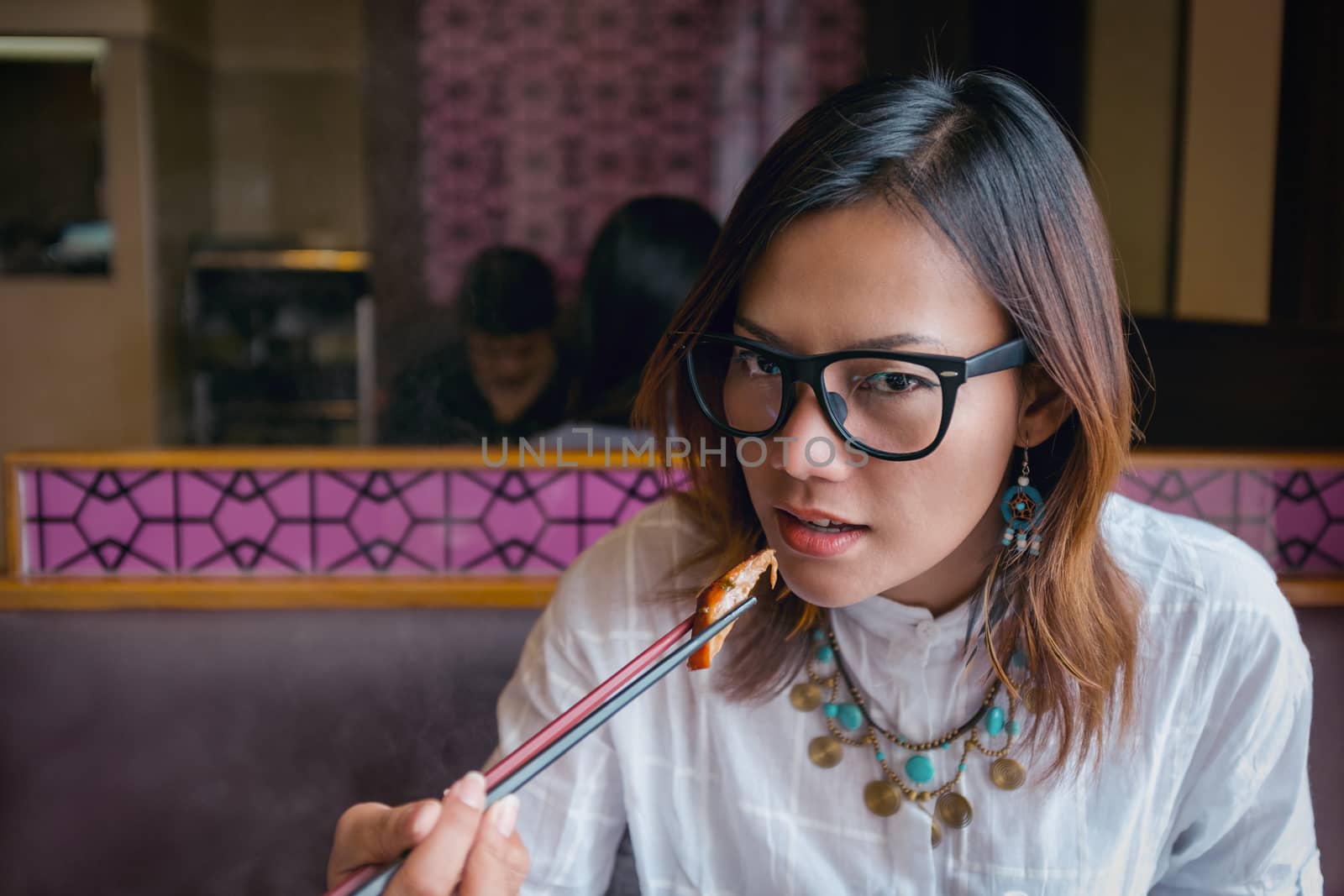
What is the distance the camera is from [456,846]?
570mm

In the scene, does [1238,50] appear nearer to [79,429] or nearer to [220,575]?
[220,575]

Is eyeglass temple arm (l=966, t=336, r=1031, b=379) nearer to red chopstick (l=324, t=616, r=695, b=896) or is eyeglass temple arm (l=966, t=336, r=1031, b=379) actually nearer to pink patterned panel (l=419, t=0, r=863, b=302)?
red chopstick (l=324, t=616, r=695, b=896)

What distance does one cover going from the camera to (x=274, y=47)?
2.88 metres

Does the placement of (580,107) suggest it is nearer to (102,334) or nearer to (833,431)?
(102,334)

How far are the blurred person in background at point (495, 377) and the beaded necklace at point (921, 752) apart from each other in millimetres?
655

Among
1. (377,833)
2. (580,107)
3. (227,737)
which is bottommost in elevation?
(227,737)

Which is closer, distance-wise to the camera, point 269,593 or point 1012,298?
point 1012,298

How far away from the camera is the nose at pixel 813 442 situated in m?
0.73

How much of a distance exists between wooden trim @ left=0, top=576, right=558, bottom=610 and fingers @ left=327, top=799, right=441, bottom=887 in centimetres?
46

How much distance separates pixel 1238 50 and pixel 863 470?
995 mm

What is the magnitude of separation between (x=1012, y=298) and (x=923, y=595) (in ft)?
0.89

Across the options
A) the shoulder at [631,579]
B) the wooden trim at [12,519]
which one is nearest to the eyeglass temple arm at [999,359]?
the shoulder at [631,579]

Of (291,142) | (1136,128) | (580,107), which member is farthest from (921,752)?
(291,142)

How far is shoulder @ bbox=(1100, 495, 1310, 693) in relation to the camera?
0.89 m
